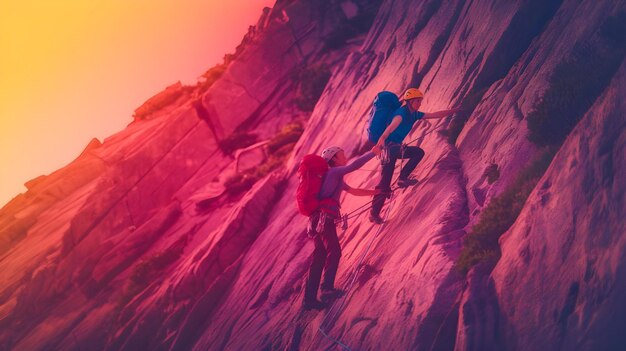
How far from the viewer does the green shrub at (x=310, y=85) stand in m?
27.3

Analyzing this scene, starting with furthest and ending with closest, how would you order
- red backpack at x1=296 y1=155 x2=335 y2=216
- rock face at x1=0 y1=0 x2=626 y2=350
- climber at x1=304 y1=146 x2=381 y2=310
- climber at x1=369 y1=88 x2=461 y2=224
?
climber at x1=369 y1=88 x2=461 y2=224 < climber at x1=304 y1=146 x2=381 y2=310 < red backpack at x1=296 y1=155 x2=335 y2=216 < rock face at x1=0 y1=0 x2=626 y2=350

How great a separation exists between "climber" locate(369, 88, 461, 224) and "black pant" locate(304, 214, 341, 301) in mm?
1478

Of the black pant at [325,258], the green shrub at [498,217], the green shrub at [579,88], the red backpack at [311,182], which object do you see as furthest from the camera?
the black pant at [325,258]

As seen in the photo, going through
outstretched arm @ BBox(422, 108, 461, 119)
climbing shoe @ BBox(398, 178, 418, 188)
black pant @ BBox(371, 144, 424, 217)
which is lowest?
climbing shoe @ BBox(398, 178, 418, 188)

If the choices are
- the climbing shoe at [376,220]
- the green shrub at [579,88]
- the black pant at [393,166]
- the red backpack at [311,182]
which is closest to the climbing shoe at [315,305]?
the red backpack at [311,182]

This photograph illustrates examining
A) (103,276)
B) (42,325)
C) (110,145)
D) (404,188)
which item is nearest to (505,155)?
(404,188)

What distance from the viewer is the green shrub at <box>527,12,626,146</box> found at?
7863mm

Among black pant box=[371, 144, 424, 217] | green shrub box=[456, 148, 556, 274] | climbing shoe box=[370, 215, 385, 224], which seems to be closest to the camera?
green shrub box=[456, 148, 556, 274]

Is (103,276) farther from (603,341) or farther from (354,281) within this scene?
(603,341)

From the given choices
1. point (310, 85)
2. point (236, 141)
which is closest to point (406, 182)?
point (310, 85)

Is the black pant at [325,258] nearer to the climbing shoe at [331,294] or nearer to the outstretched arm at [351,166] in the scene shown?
the climbing shoe at [331,294]

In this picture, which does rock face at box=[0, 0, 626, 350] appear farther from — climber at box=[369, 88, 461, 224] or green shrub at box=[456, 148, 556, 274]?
climber at box=[369, 88, 461, 224]

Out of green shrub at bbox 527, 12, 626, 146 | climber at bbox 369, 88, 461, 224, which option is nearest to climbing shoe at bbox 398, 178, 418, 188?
climber at bbox 369, 88, 461, 224

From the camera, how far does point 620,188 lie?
18.7ft
